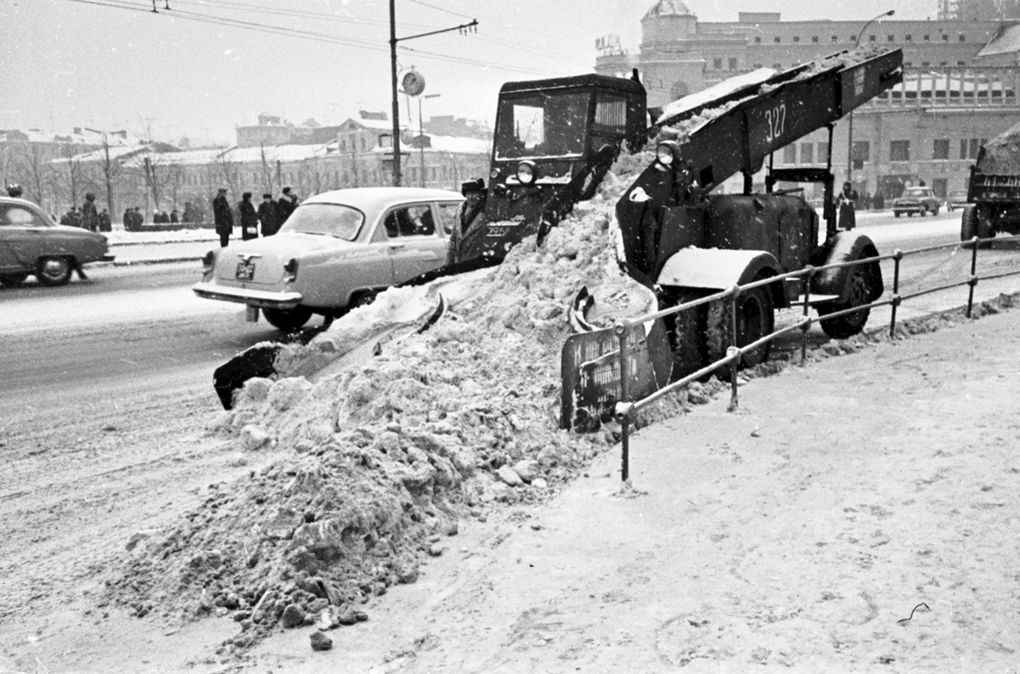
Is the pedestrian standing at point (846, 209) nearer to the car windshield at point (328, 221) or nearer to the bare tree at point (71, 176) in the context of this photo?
the car windshield at point (328, 221)

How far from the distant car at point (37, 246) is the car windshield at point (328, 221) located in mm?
8687

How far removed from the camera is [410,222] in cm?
1274

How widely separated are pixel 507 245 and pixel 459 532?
179 inches

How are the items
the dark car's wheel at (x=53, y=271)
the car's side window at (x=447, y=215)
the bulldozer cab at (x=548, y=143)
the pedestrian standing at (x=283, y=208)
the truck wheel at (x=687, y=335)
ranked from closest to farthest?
1. the truck wheel at (x=687, y=335)
2. the bulldozer cab at (x=548, y=143)
3. the car's side window at (x=447, y=215)
4. the dark car's wheel at (x=53, y=271)
5. the pedestrian standing at (x=283, y=208)

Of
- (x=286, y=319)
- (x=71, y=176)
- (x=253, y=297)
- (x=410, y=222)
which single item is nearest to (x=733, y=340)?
(x=410, y=222)

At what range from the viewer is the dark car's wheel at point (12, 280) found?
18.9 meters

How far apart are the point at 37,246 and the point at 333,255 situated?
33.2ft

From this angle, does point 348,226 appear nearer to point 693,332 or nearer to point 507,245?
point 507,245

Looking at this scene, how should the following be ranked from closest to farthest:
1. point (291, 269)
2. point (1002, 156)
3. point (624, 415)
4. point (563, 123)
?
point (624, 415) → point (563, 123) → point (291, 269) → point (1002, 156)

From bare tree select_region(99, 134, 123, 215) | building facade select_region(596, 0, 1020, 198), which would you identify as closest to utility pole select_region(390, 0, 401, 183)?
bare tree select_region(99, 134, 123, 215)

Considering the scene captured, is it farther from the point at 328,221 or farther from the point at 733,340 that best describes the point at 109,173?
the point at 733,340

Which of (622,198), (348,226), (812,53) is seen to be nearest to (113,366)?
(348,226)

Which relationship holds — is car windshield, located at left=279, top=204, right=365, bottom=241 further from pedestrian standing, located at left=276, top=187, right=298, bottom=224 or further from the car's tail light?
pedestrian standing, located at left=276, top=187, right=298, bottom=224

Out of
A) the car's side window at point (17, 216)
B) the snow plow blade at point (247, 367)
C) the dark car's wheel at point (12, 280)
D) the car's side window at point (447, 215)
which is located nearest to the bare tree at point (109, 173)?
the dark car's wheel at point (12, 280)
